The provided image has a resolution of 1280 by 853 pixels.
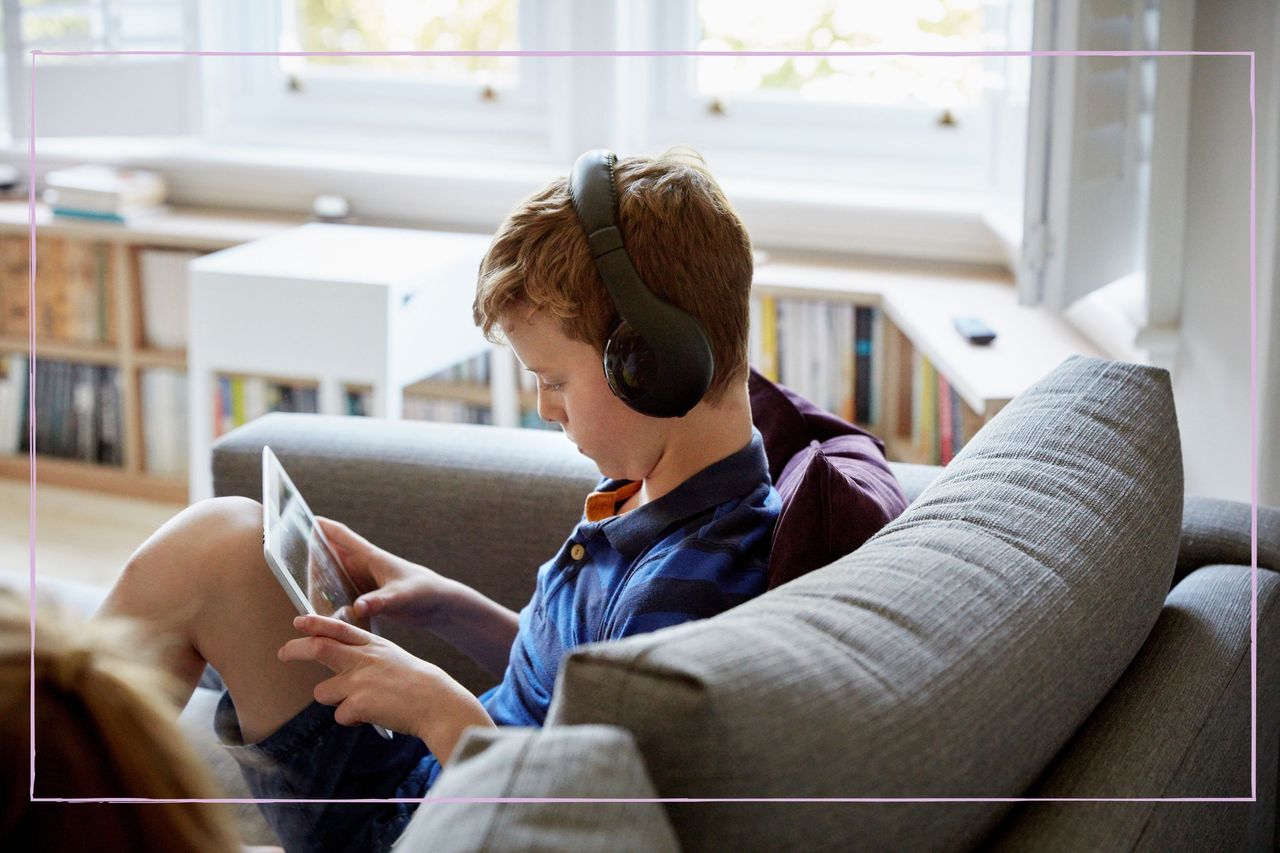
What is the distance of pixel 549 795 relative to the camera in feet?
1.86

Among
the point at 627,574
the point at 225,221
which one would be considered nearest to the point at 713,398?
the point at 627,574

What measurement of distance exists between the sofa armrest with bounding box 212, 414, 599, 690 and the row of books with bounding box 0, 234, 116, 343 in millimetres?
1601

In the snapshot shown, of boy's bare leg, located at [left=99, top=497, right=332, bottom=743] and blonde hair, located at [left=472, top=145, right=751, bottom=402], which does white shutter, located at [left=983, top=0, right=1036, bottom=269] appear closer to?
blonde hair, located at [left=472, top=145, right=751, bottom=402]

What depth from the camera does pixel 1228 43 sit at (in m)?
1.44

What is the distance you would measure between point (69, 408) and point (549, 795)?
2.72 m

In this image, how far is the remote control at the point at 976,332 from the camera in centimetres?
187

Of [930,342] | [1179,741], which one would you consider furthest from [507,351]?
[1179,741]

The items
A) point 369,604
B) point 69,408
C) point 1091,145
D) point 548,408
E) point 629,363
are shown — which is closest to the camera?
point 629,363

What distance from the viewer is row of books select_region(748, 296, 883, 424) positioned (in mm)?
2414

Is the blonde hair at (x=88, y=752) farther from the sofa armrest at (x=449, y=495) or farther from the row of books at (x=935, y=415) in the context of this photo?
the row of books at (x=935, y=415)

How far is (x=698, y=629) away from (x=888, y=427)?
6.02ft

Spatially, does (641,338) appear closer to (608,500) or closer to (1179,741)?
(608,500)

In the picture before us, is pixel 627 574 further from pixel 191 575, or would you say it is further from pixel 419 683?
pixel 191 575

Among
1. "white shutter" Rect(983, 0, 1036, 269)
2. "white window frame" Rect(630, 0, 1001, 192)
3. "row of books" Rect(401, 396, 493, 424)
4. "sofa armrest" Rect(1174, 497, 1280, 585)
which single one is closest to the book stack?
"row of books" Rect(401, 396, 493, 424)
